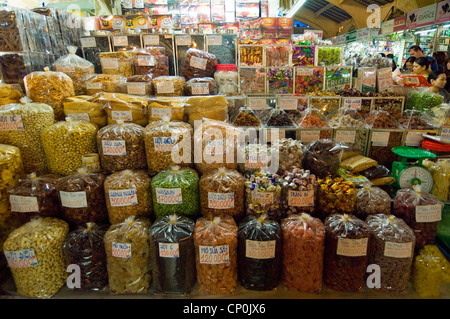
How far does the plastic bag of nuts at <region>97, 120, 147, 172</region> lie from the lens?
5.09 ft

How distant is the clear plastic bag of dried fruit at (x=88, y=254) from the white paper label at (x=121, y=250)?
0.13m

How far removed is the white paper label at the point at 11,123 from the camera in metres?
1.57

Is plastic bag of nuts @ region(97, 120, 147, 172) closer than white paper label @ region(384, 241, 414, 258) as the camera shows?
No

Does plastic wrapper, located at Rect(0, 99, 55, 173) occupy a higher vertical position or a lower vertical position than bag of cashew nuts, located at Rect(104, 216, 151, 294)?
higher

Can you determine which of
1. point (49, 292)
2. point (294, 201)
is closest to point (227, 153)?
point (294, 201)

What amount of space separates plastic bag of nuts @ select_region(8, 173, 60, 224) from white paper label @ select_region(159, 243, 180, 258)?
726 millimetres

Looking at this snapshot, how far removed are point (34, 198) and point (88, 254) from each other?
0.45 metres

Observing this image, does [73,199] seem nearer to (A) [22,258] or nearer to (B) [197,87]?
(A) [22,258]

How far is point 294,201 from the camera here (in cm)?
150

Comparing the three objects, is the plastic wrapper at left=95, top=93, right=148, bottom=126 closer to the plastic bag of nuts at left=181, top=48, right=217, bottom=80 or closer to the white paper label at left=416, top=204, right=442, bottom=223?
the plastic bag of nuts at left=181, top=48, right=217, bottom=80

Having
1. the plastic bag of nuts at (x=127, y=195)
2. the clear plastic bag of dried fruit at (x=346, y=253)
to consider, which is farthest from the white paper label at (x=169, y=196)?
the clear plastic bag of dried fruit at (x=346, y=253)

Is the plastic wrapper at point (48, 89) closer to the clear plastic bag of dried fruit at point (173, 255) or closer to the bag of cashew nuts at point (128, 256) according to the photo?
the bag of cashew nuts at point (128, 256)

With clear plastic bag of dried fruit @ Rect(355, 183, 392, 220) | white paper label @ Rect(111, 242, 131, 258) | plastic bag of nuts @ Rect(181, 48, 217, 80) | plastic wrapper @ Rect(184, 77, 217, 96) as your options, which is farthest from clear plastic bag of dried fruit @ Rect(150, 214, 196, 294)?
plastic bag of nuts @ Rect(181, 48, 217, 80)
